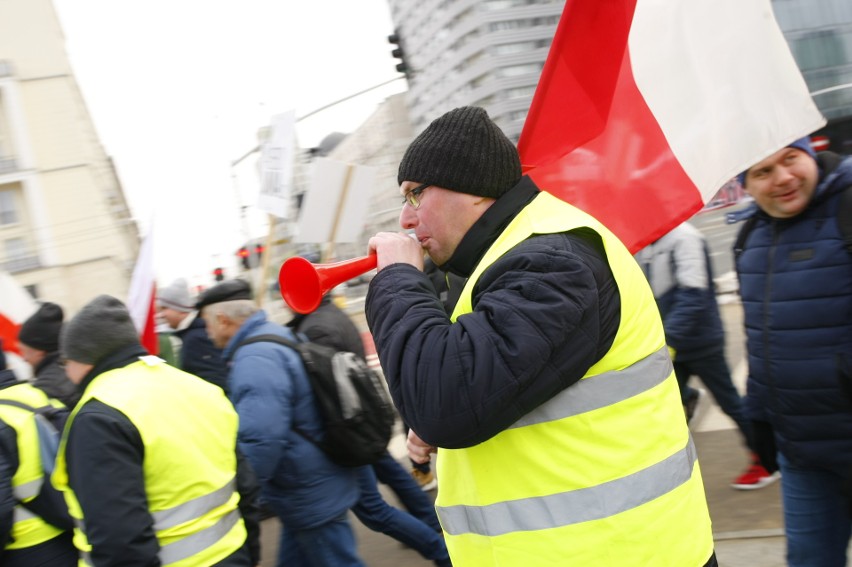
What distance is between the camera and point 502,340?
4.69 ft

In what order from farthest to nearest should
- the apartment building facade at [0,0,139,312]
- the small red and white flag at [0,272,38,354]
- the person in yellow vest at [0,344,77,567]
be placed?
the apartment building facade at [0,0,139,312]
the small red and white flag at [0,272,38,354]
the person in yellow vest at [0,344,77,567]

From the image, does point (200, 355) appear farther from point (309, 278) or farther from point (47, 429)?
point (309, 278)

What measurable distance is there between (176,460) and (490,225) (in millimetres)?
1498

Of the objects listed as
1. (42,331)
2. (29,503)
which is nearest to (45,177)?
(42,331)

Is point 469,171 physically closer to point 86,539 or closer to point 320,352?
point 86,539

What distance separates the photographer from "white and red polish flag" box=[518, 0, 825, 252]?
2152 millimetres

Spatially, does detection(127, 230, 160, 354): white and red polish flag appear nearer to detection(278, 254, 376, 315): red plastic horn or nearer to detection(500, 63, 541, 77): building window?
detection(278, 254, 376, 315): red plastic horn

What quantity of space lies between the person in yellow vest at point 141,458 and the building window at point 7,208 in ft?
172

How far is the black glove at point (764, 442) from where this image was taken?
9.40 feet

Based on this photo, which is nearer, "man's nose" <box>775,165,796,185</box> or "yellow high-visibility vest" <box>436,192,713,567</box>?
"yellow high-visibility vest" <box>436,192,713,567</box>

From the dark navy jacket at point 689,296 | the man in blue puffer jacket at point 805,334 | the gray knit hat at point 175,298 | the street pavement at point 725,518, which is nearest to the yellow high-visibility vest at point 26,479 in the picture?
the street pavement at point 725,518

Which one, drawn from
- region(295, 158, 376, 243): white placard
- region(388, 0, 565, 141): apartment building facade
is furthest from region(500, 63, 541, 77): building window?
region(295, 158, 376, 243): white placard

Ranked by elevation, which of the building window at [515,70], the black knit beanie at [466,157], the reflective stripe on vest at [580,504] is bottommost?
the reflective stripe on vest at [580,504]

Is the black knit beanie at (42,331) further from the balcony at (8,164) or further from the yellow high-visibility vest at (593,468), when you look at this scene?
the balcony at (8,164)
